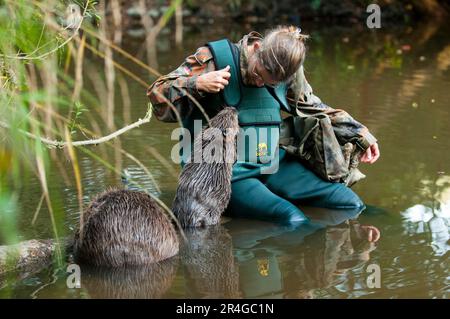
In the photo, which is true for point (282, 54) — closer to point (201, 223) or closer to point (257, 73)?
point (257, 73)

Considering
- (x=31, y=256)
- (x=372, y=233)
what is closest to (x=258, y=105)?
(x=372, y=233)

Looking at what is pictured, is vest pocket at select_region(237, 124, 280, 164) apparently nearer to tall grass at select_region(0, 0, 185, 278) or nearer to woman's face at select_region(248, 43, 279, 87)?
woman's face at select_region(248, 43, 279, 87)

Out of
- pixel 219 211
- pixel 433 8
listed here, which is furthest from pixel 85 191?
pixel 433 8

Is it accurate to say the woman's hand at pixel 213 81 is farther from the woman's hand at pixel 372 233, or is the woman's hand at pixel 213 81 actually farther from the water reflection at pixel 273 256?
the woman's hand at pixel 372 233

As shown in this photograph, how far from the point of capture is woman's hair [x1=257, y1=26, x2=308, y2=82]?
4715 millimetres

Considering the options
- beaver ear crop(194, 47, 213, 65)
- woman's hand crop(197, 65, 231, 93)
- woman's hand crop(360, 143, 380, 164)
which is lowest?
woman's hand crop(360, 143, 380, 164)

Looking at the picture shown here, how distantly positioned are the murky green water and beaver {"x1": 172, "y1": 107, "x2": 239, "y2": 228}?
0.12 meters

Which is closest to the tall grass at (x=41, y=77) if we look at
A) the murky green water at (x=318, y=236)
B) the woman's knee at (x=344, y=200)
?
the murky green water at (x=318, y=236)

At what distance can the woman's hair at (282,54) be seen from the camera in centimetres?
471

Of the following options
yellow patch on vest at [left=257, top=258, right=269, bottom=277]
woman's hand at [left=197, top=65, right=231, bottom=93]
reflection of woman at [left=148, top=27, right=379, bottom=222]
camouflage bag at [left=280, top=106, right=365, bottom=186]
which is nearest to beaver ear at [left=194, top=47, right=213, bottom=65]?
reflection of woman at [left=148, top=27, right=379, bottom=222]

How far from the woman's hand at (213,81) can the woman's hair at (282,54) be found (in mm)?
235

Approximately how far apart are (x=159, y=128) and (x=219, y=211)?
255cm

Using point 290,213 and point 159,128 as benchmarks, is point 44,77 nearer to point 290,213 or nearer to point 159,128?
point 290,213

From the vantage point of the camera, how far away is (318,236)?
4926mm
